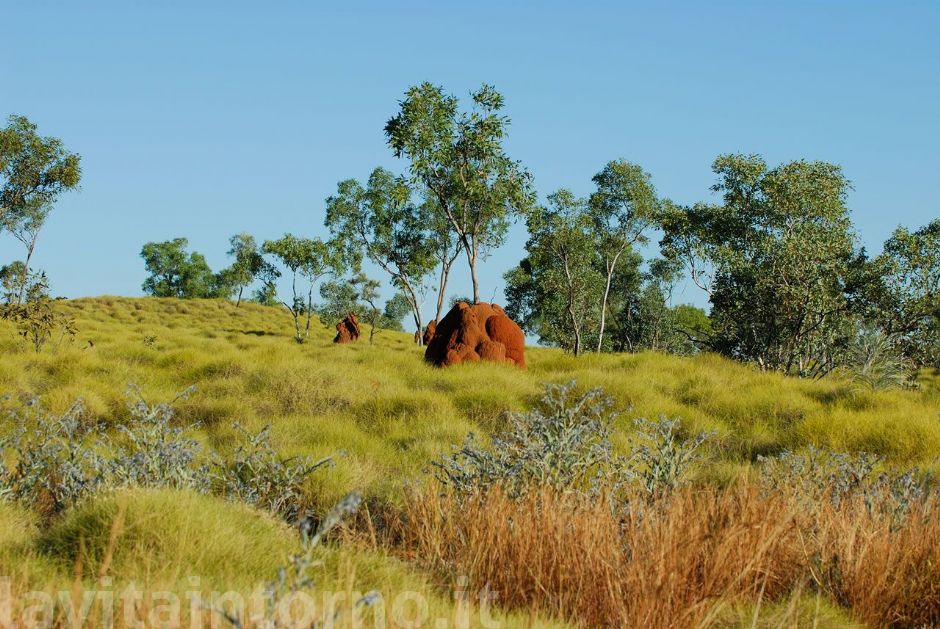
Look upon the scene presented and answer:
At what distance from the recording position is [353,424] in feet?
37.9

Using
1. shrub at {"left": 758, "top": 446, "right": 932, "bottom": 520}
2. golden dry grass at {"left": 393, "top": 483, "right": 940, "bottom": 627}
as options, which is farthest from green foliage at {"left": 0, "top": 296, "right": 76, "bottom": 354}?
shrub at {"left": 758, "top": 446, "right": 932, "bottom": 520}

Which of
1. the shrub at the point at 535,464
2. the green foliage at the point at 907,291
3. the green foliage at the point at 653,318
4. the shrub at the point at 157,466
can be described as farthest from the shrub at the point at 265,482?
the green foliage at the point at 653,318

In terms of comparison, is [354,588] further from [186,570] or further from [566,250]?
[566,250]

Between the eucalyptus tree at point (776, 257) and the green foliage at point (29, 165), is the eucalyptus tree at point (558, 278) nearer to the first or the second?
the eucalyptus tree at point (776, 257)

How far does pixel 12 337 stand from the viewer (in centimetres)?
1994

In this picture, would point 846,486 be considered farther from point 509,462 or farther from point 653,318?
point 653,318

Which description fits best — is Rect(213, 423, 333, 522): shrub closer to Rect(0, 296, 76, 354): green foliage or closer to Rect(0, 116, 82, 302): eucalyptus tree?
Rect(0, 296, 76, 354): green foliage

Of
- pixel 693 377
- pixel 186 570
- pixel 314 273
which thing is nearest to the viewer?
pixel 186 570

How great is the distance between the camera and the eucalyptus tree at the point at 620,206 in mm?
44031

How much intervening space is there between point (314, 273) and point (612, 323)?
2195 centimetres

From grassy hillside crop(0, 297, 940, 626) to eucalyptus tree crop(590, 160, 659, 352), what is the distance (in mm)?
26118

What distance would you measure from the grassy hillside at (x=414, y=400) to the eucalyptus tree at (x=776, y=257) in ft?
38.3

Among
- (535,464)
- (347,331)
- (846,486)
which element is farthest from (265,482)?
(347,331)

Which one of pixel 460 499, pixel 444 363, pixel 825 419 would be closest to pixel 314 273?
pixel 444 363
